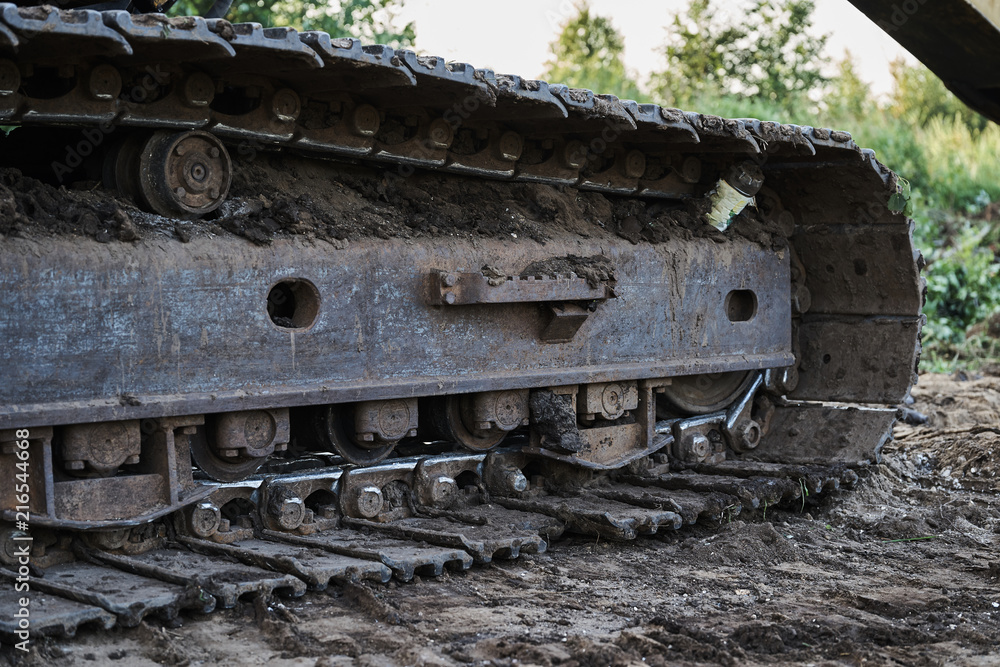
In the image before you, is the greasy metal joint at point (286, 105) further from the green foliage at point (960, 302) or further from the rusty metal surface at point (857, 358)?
the green foliage at point (960, 302)

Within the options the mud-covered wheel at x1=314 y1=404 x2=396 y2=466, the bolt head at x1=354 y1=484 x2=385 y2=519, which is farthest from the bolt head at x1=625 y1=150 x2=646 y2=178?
the bolt head at x1=354 y1=484 x2=385 y2=519

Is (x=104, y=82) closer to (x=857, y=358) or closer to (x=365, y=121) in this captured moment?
(x=365, y=121)

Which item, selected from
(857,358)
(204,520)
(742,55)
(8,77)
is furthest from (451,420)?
(742,55)

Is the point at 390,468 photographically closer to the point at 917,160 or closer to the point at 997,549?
the point at 997,549

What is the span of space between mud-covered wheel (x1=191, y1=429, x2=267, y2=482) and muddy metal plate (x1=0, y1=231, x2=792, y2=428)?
282 mm

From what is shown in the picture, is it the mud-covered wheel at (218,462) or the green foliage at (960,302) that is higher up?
the green foliage at (960,302)

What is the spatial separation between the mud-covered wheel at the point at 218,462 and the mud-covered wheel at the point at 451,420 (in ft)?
2.72

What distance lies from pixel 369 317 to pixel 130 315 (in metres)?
0.92

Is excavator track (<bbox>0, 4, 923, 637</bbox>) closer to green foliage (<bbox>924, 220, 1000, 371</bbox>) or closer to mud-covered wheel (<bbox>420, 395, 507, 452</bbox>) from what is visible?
mud-covered wheel (<bbox>420, 395, 507, 452</bbox>)

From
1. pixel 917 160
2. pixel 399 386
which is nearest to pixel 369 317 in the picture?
pixel 399 386

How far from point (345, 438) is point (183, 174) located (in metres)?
1.21

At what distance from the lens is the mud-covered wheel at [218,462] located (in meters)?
4.07

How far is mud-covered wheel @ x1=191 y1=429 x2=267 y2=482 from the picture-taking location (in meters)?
4.07

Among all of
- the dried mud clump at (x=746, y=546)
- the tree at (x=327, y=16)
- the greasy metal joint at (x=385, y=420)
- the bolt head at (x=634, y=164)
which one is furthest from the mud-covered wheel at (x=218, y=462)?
the tree at (x=327, y=16)
